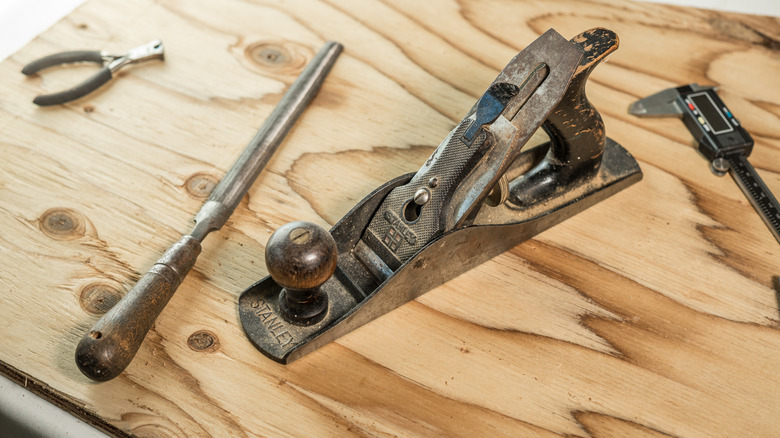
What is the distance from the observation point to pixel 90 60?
211 cm

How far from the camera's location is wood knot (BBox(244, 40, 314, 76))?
7.17 feet

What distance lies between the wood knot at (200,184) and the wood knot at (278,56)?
0.48 metres

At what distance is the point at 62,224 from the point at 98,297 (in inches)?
10.1

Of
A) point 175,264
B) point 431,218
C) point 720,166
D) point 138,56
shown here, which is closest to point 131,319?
point 175,264

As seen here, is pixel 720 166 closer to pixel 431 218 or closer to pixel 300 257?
pixel 431 218

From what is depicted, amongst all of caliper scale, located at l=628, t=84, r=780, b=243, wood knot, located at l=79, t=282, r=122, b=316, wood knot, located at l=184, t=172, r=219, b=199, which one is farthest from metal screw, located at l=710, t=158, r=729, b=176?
wood knot, located at l=79, t=282, r=122, b=316

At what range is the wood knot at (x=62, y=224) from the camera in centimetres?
169

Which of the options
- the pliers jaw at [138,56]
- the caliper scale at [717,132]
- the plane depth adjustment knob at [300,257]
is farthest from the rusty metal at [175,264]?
the caliper scale at [717,132]

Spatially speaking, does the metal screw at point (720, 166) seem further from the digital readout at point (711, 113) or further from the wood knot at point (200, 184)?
the wood knot at point (200, 184)

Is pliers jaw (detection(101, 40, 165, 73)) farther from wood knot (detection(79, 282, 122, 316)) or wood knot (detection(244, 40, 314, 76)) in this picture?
wood knot (detection(79, 282, 122, 316))

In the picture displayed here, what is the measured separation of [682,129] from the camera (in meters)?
2.12

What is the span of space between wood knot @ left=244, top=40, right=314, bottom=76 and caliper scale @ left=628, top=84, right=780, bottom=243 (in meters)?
1.02

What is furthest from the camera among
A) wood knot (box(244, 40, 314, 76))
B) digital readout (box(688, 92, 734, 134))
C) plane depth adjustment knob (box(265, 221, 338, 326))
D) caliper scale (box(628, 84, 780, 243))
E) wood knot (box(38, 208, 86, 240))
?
wood knot (box(244, 40, 314, 76))

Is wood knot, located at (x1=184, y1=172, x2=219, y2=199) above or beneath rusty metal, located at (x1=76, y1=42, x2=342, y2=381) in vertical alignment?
beneath
